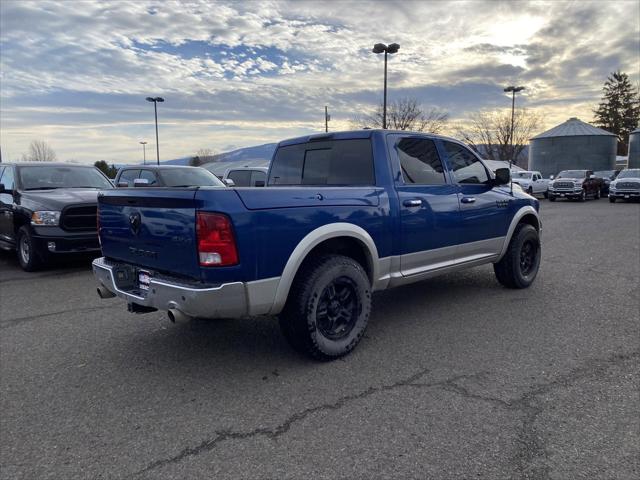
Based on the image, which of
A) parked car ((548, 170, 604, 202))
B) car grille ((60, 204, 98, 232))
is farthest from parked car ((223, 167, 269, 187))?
parked car ((548, 170, 604, 202))

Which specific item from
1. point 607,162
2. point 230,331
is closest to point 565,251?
point 230,331

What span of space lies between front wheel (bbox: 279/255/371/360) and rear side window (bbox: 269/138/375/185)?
3.13ft

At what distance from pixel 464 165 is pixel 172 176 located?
6292mm

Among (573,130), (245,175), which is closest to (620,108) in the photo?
(573,130)

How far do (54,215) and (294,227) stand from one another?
547cm

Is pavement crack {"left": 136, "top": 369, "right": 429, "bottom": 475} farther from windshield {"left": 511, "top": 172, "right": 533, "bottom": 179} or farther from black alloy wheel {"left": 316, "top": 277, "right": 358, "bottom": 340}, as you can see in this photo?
windshield {"left": 511, "top": 172, "right": 533, "bottom": 179}

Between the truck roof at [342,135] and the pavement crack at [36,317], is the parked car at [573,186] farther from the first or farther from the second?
the pavement crack at [36,317]

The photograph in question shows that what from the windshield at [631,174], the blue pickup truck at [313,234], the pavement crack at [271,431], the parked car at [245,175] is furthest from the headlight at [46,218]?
the windshield at [631,174]

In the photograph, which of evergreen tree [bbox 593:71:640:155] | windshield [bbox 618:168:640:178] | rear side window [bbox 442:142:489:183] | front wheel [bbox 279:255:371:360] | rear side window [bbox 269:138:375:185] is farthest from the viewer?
evergreen tree [bbox 593:71:640:155]

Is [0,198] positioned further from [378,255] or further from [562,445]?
[562,445]

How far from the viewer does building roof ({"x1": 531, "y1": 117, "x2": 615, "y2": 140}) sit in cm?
5091

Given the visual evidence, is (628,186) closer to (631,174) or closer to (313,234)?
(631,174)

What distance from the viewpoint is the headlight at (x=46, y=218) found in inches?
283

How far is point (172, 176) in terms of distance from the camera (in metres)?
9.52
